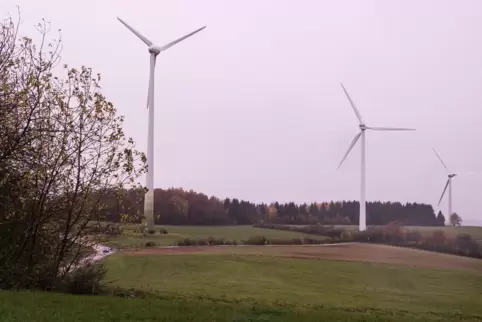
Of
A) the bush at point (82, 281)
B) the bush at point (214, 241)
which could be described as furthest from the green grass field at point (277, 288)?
the bush at point (214, 241)

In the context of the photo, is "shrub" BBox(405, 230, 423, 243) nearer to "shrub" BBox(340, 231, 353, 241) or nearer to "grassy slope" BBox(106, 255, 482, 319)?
"shrub" BBox(340, 231, 353, 241)

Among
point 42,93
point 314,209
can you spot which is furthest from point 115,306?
point 314,209

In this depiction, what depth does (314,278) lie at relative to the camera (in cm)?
3078

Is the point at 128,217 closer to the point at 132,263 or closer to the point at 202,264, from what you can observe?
the point at 132,263

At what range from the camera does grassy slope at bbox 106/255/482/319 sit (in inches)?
832

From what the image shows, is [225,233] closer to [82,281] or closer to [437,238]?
[437,238]

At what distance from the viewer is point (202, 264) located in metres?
33.1

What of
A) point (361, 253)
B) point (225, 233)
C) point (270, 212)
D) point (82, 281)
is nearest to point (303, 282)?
point (361, 253)

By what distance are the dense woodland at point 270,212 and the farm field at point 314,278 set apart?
6.30 meters

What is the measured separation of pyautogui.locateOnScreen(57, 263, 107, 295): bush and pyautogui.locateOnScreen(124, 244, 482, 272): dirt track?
1658 centimetres

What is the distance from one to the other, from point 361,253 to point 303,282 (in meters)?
13.1

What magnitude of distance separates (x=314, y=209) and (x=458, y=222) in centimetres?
3162

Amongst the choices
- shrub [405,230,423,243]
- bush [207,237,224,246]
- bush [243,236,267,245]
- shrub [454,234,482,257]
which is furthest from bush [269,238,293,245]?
shrub [454,234,482,257]

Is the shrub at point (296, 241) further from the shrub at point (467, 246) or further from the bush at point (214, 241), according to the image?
the shrub at point (467, 246)
